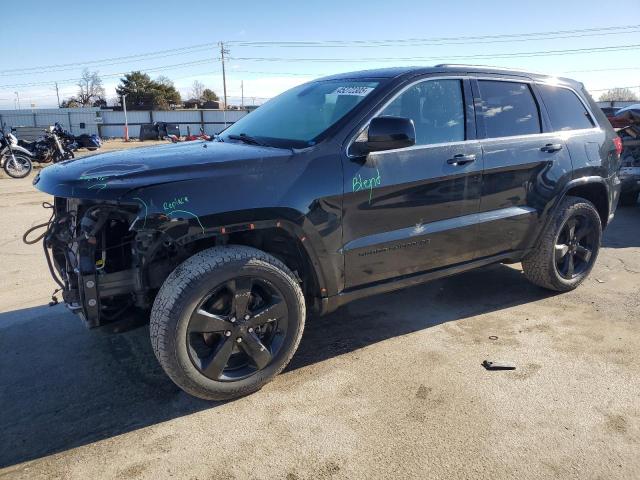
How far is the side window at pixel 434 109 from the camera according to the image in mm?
3486

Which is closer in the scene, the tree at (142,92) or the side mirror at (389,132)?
the side mirror at (389,132)

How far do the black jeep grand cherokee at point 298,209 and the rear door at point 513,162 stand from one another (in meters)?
0.01

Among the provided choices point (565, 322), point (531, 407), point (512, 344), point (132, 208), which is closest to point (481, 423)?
point (531, 407)

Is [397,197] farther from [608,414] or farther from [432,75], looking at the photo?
[608,414]

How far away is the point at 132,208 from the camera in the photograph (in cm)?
260

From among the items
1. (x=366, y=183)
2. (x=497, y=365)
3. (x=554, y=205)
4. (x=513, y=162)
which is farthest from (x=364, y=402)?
(x=554, y=205)

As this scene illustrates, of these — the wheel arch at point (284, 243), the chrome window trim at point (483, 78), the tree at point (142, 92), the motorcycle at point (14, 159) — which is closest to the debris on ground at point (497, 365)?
the wheel arch at point (284, 243)

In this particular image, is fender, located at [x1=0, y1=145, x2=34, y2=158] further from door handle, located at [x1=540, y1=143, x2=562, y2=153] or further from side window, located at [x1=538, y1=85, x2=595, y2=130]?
door handle, located at [x1=540, y1=143, x2=562, y2=153]

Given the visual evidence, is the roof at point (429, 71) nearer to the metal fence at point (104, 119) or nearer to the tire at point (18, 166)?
the tire at point (18, 166)

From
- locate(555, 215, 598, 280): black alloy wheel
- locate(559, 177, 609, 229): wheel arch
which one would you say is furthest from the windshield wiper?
locate(555, 215, 598, 280): black alloy wheel

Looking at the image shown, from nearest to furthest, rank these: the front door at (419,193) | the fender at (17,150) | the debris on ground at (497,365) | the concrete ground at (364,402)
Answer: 1. the concrete ground at (364,402)
2. the front door at (419,193)
3. the debris on ground at (497,365)
4. the fender at (17,150)

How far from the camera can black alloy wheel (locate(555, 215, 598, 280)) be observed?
15.0 feet

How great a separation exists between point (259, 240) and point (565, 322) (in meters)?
2.59

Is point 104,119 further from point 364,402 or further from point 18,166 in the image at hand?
point 364,402
